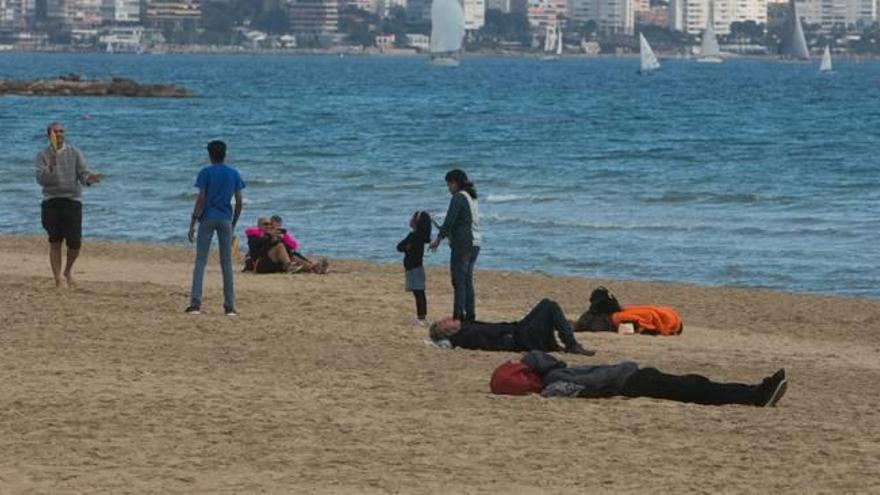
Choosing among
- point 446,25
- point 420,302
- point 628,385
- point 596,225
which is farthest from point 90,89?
point 628,385

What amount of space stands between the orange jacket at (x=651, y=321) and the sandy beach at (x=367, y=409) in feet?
0.51

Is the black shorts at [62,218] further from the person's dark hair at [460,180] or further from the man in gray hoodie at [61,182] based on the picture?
the person's dark hair at [460,180]

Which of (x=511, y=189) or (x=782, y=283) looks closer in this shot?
(x=782, y=283)

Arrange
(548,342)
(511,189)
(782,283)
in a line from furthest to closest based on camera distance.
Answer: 1. (511,189)
2. (782,283)
3. (548,342)

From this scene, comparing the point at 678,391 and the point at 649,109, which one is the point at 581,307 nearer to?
the point at 678,391

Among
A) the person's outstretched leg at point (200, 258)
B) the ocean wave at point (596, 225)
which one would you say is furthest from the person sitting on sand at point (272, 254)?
the ocean wave at point (596, 225)

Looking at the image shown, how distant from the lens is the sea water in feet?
88.0

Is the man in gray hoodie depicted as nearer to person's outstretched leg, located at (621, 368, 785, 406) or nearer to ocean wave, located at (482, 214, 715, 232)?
person's outstretched leg, located at (621, 368, 785, 406)

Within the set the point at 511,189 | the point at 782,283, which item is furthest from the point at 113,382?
the point at 511,189

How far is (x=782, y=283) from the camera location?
76.8ft

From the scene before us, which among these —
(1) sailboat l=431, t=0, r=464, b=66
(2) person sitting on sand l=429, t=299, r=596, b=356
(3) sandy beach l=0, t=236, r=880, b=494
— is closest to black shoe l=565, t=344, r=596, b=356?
(2) person sitting on sand l=429, t=299, r=596, b=356

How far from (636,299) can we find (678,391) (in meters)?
7.66

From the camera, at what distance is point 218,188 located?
16.8 m

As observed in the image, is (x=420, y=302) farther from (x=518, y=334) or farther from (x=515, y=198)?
(x=515, y=198)
